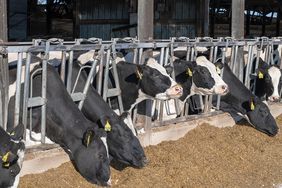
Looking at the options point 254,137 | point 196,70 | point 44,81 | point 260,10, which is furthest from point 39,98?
point 260,10

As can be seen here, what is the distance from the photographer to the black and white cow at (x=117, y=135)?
6441mm

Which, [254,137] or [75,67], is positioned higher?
[75,67]

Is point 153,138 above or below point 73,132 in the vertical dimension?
below

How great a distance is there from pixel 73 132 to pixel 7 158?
144cm

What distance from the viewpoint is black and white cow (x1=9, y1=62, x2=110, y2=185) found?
5996 millimetres

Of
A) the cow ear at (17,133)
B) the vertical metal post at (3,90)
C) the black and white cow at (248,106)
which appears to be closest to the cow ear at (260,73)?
the black and white cow at (248,106)

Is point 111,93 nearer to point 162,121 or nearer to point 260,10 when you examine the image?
point 162,121

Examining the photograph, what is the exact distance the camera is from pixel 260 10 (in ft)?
76.7

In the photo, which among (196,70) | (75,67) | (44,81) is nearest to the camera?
(44,81)

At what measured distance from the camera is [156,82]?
7551 millimetres

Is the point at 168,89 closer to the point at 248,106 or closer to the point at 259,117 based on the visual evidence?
the point at 248,106

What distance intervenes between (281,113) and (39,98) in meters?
6.18

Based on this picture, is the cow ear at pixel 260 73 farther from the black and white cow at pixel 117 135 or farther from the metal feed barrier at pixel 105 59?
the black and white cow at pixel 117 135

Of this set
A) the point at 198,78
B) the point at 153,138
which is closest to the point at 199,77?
the point at 198,78
